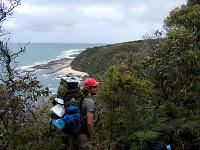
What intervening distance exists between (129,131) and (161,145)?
3.53 ft

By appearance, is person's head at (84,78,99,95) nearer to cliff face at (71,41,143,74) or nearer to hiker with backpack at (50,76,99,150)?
hiker with backpack at (50,76,99,150)

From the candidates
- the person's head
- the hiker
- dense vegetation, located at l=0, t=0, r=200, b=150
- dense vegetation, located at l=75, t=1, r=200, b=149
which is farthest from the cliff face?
the person's head

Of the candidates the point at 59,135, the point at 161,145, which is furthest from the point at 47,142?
the point at 161,145

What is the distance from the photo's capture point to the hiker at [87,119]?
Result: 6.74m

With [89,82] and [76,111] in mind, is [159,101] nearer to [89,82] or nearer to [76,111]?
[89,82]

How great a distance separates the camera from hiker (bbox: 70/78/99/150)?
6.74 meters

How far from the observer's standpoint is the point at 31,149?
332 inches

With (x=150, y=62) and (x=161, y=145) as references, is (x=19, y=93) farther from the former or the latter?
(x=161, y=145)

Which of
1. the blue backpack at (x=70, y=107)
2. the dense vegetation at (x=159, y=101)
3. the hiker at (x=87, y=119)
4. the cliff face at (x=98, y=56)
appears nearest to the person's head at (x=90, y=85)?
the hiker at (x=87, y=119)

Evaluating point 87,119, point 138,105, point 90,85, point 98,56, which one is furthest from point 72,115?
point 98,56

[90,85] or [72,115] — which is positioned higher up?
[90,85]

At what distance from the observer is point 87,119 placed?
263 inches

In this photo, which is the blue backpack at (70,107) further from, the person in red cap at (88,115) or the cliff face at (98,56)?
the cliff face at (98,56)

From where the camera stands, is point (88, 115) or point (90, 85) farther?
point (90, 85)
